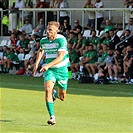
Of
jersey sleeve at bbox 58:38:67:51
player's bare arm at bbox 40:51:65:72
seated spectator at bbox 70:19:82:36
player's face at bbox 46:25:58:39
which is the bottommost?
seated spectator at bbox 70:19:82:36

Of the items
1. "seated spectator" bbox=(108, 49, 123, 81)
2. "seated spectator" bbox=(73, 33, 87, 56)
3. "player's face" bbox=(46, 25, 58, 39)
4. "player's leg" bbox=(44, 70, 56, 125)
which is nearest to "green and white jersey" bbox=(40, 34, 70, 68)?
"player's face" bbox=(46, 25, 58, 39)

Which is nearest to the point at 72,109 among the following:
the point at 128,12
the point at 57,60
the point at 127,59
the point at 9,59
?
the point at 57,60

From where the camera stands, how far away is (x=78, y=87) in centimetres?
2262

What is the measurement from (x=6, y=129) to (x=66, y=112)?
3.35 meters

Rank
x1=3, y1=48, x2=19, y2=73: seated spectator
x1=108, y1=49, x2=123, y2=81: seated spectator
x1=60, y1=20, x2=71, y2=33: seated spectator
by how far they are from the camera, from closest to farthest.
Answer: x1=108, y1=49, x2=123, y2=81: seated spectator → x1=60, y1=20, x2=71, y2=33: seated spectator → x1=3, y1=48, x2=19, y2=73: seated spectator

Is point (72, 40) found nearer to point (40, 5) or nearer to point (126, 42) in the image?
point (126, 42)

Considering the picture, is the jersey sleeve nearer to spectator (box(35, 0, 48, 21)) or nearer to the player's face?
the player's face

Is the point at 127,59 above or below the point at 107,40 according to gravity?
below

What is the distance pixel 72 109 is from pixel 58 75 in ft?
9.32

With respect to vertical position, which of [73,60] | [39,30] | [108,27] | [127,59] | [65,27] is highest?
[108,27]

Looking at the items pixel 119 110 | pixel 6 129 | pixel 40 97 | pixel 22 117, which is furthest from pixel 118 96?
pixel 6 129

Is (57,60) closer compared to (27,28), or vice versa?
(57,60)

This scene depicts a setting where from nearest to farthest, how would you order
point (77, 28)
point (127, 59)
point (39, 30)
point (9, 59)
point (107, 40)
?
point (127, 59) → point (107, 40) → point (77, 28) → point (9, 59) → point (39, 30)

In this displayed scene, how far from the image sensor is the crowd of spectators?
24.5 metres
